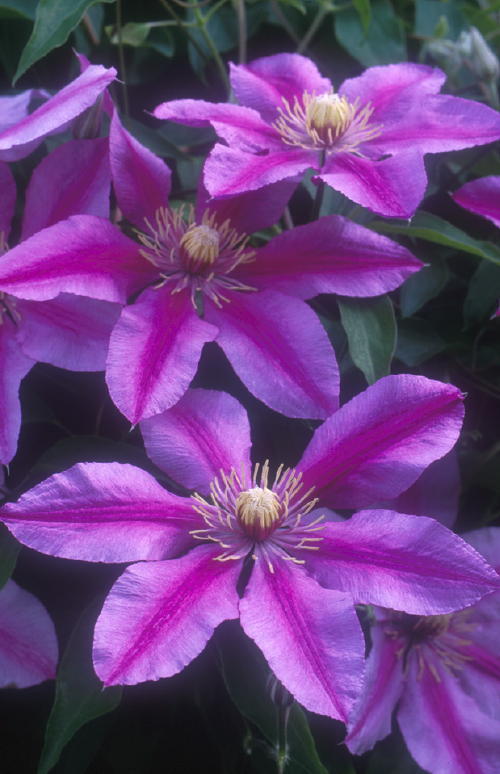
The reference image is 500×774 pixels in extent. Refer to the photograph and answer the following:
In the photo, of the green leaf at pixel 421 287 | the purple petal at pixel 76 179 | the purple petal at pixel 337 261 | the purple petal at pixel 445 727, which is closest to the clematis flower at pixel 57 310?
the purple petal at pixel 76 179

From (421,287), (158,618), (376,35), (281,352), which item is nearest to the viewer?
(158,618)

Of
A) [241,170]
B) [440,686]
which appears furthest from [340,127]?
[440,686]

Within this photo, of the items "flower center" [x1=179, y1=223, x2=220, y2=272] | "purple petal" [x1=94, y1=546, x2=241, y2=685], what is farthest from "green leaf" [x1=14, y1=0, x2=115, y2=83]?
"purple petal" [x1=94, y1=546, x2=241, y2=685]

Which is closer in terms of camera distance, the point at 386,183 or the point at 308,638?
the point at 308,638

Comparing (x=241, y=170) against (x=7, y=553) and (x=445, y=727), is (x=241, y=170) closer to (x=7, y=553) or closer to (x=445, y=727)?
(x=7, y=553)

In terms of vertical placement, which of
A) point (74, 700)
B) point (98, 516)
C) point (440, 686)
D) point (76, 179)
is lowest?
point (440, 686)

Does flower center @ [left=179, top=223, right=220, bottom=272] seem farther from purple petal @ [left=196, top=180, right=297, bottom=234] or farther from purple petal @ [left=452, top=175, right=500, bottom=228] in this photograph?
purple petal @ [left=452, top=175, right=500, bottom=228]
